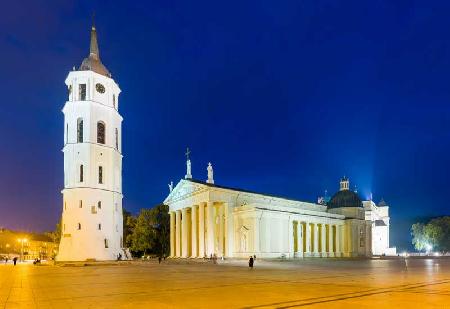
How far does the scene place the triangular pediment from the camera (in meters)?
67.2

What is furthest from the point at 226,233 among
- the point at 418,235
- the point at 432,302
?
the point at 418,235

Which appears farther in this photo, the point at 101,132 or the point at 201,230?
the point at 201,230

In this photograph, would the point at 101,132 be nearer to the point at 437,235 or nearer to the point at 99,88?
the point at 99,88

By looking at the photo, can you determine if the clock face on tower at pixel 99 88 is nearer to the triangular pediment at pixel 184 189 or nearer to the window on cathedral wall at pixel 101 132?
the window on cathedral wall at pixel 101 132

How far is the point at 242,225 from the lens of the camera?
214 feet

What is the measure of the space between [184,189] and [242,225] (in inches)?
471

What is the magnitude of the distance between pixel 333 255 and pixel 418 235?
51321 millimetres

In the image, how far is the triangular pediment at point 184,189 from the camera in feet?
221

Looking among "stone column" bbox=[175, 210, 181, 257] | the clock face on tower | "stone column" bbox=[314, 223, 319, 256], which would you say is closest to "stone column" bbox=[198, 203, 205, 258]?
"stone column" bbox=[175, 210, 181, 257]

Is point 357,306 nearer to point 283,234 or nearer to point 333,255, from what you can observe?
point 283,234

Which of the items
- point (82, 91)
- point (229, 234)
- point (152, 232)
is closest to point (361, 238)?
point (229, 234)

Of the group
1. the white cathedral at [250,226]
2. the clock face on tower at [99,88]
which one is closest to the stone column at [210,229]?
the white cathedral at [250,226]

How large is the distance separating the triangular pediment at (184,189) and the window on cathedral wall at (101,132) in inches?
571

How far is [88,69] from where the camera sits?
202 feet
